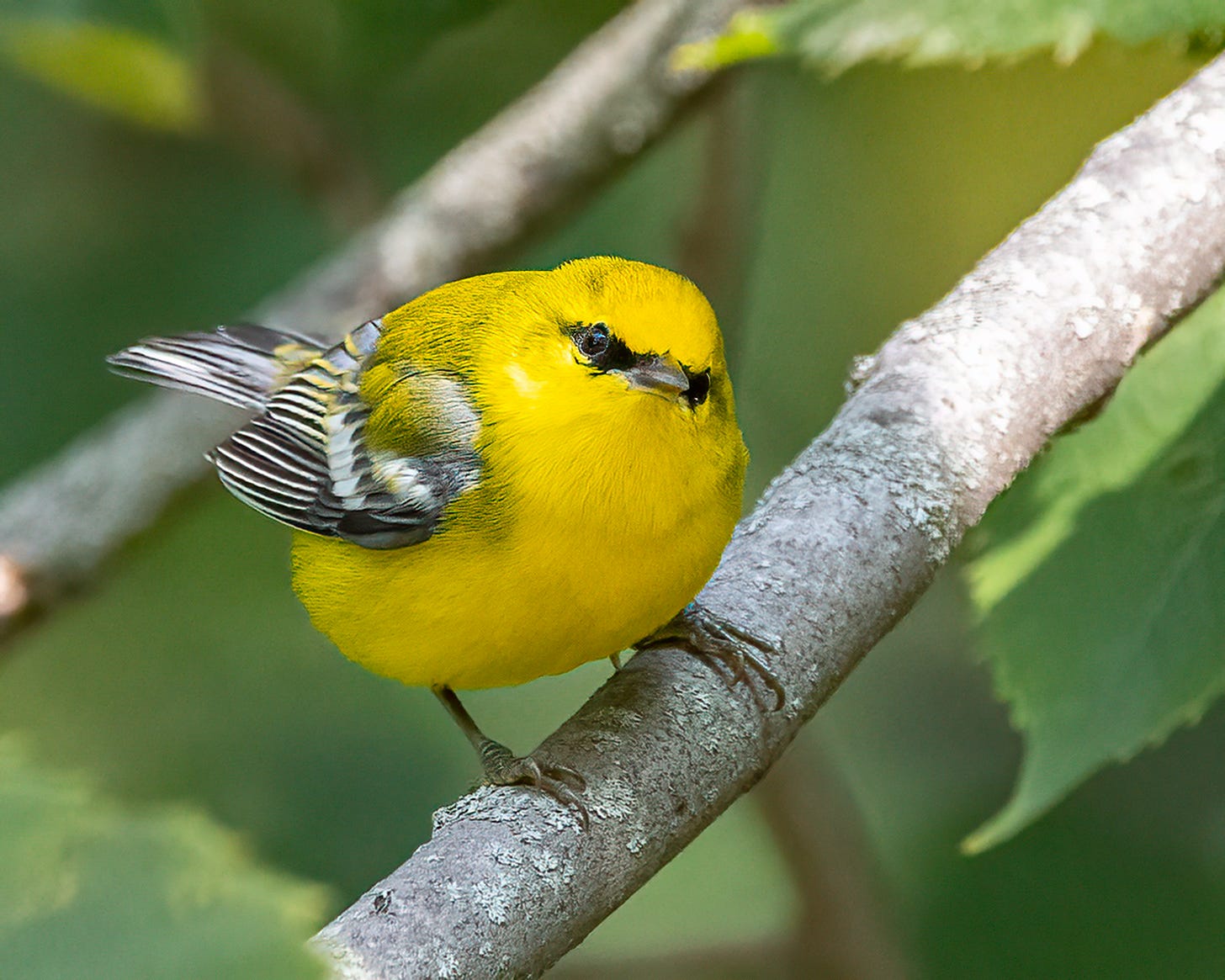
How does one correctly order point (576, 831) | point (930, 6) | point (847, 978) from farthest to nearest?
point (847, 978)
point (930, 6)
point (576, 831)

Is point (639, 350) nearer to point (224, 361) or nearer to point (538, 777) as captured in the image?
point (538, 777)

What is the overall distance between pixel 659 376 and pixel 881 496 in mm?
406

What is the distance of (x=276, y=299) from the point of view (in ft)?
12.8

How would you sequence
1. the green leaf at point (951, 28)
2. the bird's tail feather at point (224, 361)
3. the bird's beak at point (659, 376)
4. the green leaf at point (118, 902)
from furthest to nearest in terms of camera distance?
the bird's tail feather at point (224, 361), the bird's beak at point (659, 376), the green leaf at point (951, 28), the green leaf at point (118, 902)

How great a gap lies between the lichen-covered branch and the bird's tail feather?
58.2 inches

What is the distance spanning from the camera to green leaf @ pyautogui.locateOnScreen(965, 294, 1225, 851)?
188 cm

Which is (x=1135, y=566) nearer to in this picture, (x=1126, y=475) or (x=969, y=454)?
(x=1126, y=475)

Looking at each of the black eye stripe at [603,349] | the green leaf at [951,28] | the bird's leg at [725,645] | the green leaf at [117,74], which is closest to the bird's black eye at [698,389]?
the black eye stripe at [603,349]

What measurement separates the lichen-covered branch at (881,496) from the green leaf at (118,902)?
91 centimetres

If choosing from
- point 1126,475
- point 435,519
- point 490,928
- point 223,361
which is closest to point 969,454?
point 1126,475

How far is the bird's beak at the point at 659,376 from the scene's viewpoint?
216 cm

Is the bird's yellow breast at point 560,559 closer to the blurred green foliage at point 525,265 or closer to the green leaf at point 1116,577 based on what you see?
the green leaf at point 1116,577

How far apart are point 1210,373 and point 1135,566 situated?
0.39 meters

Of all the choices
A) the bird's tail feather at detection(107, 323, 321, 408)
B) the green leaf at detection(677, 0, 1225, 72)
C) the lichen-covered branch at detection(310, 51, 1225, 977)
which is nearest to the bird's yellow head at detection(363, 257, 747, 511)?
the lichen-covered branch at detection(310, 51, 1225, 977)
